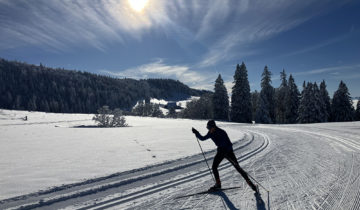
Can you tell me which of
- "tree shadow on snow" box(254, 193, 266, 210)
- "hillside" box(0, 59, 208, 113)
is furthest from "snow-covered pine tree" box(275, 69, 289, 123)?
"hillside" box(0, 59, 208, 113)

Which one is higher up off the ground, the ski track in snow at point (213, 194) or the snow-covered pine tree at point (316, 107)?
the snow-covered pine tree at point (316, 107)

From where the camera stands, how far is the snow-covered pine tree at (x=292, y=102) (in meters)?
49.1

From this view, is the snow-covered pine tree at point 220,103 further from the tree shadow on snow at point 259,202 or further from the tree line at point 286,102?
the tree shadow on snow at point 259,202

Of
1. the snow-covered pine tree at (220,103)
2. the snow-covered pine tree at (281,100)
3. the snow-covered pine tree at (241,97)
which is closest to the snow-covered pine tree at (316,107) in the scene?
the snow-covered pine tree at (281,100)

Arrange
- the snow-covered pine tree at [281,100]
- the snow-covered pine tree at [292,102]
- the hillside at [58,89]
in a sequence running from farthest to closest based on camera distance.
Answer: the hillside at [58,89] < the snow-covered pine tree at [281,100] < the snow-covered pine tree at [292,102]

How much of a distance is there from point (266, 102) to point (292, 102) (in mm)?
8522

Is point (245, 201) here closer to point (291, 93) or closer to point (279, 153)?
point (279, 153)

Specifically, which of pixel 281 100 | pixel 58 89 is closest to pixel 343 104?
pixel 281 100

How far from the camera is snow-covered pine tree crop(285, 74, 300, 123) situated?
161ft

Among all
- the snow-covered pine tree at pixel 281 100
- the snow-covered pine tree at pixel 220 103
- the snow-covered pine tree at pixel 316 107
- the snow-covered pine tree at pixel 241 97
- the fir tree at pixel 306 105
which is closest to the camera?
the snow-covered pine tree at pixel 316 107

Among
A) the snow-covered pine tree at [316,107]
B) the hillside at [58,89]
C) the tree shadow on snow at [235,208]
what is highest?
the hillside at [58,89]

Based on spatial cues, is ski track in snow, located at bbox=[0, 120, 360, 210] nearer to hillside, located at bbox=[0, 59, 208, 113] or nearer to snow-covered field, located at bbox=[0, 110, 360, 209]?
snow-covered field, located at bbox=[0, 110, 360, 209]

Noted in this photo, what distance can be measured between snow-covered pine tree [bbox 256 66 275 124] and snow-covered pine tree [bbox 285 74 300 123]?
3795 millimetres

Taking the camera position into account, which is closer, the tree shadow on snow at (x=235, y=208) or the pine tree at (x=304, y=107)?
the tree shadow on snow at (x=235, y=208)
